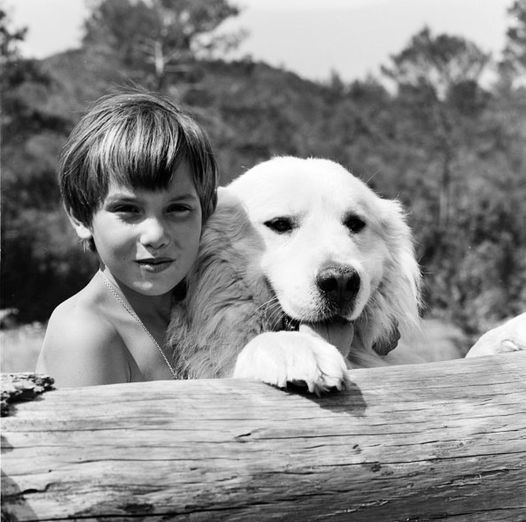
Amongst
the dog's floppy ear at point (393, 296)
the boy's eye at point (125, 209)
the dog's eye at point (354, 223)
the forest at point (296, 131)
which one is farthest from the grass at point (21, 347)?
the boy's eye at point (125, 209)

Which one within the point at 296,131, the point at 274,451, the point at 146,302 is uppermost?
the point at 296,131

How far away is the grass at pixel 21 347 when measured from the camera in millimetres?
10695

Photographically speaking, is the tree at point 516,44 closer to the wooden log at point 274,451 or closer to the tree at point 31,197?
the tree at point 31,197

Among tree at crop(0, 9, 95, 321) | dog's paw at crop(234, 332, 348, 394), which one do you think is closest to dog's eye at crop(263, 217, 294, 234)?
dog's paw at crop(234, 332, 348, 394)

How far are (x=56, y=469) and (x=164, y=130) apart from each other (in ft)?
4.88

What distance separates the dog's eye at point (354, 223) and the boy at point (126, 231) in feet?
2.01

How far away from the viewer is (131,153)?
279cm

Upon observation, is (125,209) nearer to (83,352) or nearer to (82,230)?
(82,230)

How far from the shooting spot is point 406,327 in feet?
11.3

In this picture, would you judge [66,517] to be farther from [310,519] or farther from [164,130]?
[164,130]

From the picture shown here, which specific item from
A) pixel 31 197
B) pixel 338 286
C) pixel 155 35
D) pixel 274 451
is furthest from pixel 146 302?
pixel 155 35

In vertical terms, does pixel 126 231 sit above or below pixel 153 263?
above

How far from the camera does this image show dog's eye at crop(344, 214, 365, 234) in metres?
3.29

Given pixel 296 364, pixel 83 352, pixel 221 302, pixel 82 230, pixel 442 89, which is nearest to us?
pixel 296 364
